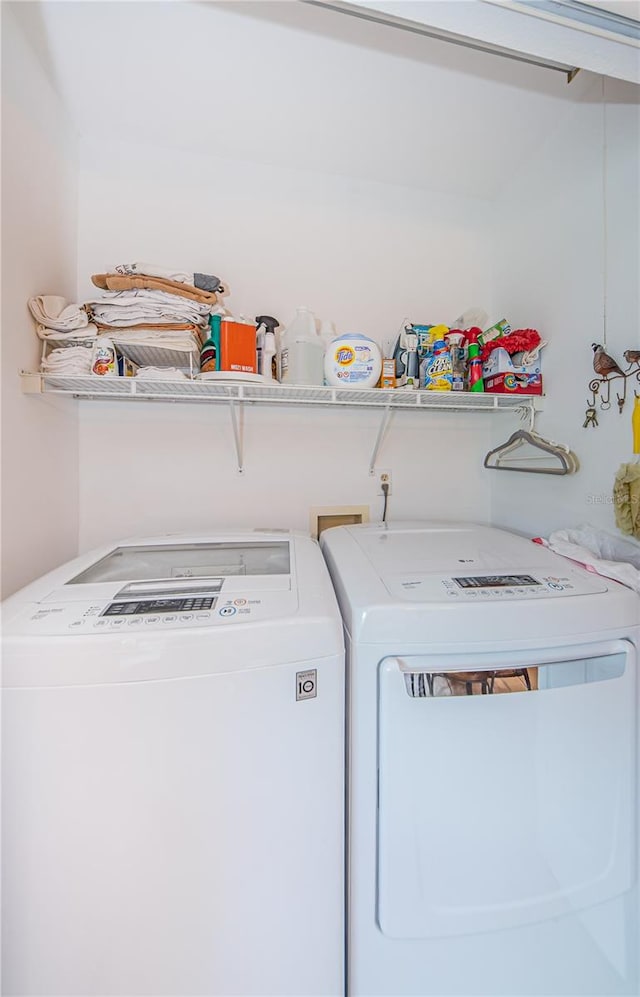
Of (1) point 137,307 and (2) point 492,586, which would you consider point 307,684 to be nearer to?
(2) point 492,586

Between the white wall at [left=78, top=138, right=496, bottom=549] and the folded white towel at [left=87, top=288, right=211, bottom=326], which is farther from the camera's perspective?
the white wall at [left=78, top=138, right=496, bottom=549]

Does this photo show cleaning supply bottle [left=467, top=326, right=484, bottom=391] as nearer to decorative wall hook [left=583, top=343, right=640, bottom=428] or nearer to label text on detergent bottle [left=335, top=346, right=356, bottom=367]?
decorative wall hook [left=583, top=343, right=640, bottom=428]

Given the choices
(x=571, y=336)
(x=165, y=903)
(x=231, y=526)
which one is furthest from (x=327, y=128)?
(x=165, y=903)

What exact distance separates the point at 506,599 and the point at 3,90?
175 cm

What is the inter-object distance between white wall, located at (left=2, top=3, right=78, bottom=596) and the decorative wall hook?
1680 millimetres

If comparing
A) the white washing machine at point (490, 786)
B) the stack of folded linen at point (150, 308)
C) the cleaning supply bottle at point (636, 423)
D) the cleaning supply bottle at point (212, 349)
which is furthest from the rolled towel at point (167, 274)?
the cleaning supply bottle at point (636, 423)

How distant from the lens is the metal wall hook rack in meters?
1.10

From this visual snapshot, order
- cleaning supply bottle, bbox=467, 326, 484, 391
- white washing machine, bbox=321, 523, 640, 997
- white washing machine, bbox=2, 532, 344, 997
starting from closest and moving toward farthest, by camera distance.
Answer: white washing machine, bbox=2, 532, 344, 997
white washing machine, bbox=321, 523, 640, 997
cleaning supply bottle, bbox=467, 326, 484, 391

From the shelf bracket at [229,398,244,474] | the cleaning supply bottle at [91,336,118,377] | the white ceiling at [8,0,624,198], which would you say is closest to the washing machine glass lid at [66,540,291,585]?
the shelf bracket at [229,398,244,474]

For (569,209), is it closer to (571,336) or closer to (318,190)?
(571,336)

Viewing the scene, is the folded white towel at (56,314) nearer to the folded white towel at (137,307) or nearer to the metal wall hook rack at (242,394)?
the folded white towel at (137,307)

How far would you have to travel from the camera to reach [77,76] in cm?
118

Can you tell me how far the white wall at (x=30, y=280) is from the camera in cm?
97

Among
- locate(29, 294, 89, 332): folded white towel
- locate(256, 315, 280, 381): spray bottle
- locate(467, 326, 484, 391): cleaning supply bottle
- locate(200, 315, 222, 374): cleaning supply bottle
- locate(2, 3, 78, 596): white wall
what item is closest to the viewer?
locate(2, 3, 78, 596): white wall
